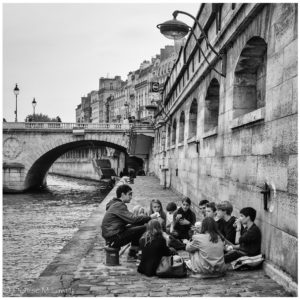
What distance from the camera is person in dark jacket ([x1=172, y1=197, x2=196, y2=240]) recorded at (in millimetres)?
8344

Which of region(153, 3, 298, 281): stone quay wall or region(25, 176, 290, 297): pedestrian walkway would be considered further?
region(153, 3, 298, 281): stone quay wall

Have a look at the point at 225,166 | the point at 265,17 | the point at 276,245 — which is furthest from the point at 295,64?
the point at 225,166

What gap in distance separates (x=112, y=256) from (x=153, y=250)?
0.99m

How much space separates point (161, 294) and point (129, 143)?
36.7 m

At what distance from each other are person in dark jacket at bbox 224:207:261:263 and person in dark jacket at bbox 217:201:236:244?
1.87 ft

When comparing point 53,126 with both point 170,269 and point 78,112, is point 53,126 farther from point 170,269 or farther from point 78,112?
point 78,112

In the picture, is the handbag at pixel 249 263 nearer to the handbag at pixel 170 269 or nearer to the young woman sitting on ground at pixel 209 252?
the young woman sitting on ground at pixel 209 252

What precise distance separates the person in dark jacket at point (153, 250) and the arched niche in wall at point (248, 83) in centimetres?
339

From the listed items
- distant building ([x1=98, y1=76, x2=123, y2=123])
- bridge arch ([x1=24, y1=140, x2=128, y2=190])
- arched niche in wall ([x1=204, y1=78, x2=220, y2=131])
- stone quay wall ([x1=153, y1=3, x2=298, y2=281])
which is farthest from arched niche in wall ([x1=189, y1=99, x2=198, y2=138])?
distant building ([x1=98, y1=76, x2=123, y2=123])

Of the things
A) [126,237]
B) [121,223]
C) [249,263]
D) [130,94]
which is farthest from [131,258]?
[130,94]

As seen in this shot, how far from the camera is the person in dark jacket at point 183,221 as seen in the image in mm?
8344

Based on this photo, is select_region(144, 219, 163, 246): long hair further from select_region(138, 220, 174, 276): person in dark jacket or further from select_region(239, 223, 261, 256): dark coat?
select_region(239, 223, 261, 256): dark coat

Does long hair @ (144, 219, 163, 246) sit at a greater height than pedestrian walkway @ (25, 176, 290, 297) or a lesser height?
greater

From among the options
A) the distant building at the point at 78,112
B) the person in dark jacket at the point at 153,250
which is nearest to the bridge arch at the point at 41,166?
the person in dark jacket at the point at 153,250
